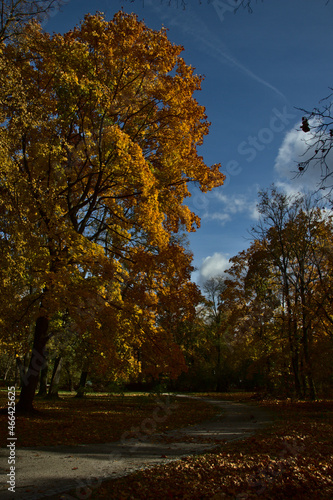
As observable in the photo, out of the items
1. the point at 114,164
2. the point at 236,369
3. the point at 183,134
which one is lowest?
the point at 236,369

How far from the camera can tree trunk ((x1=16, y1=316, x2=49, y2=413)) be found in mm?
10859

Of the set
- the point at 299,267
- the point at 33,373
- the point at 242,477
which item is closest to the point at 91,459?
the point at 242,477

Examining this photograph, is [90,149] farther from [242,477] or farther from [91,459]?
[242,477]

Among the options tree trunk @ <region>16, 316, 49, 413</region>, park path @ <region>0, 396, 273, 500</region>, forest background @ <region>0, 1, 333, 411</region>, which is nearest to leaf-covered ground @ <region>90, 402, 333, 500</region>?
park path @ <region>0, 396, 273, 500</region>

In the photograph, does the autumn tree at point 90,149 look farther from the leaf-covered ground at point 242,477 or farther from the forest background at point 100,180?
the leaf-covered ground at point 242,477

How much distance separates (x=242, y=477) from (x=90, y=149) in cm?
898

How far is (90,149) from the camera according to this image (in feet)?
33.4

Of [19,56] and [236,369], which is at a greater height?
[19,56]

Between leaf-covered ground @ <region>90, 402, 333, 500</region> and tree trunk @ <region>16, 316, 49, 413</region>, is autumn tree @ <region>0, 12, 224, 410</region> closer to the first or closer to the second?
tree trunk @ <region>16, 316, 49, 413</region>

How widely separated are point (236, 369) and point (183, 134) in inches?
1160

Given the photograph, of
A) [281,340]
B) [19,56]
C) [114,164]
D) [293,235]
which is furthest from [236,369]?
[19,56]

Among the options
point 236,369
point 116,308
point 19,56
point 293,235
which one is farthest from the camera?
point 236,369

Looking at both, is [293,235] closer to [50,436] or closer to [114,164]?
[114,164]

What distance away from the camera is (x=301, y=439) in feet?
25.1
